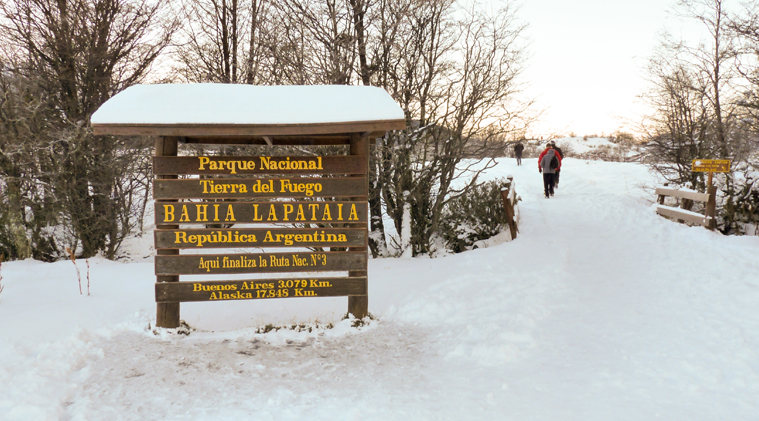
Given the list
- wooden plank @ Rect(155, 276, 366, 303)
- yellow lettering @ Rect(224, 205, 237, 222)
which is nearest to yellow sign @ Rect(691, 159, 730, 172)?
wooden plank @ Rect(155, 276, 366, 303)

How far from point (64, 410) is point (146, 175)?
858 cm

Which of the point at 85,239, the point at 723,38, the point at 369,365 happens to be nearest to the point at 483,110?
the point at 369,365

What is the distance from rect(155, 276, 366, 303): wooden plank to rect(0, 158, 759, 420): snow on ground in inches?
16.3

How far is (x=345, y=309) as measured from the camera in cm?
626

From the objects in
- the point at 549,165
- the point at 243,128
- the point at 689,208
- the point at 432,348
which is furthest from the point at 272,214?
the point at 549,165

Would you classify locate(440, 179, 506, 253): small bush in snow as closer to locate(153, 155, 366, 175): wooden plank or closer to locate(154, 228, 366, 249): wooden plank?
locate(154, 228, 366, 249): wooden plank

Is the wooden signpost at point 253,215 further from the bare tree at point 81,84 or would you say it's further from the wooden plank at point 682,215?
the wooden plank at point 682,215

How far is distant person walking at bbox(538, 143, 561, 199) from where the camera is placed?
14406mm

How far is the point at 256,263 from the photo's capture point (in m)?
5.59

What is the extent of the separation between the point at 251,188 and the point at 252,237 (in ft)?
1.92

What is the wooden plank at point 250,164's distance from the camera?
5371 mm

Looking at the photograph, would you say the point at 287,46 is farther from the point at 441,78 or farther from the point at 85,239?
the point at 85,239

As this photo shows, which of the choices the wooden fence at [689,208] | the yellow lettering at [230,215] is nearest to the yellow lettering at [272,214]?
the yellow lettering at [230,215]

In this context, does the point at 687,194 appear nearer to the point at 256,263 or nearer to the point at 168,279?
the point at 256,263
